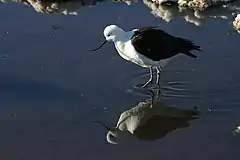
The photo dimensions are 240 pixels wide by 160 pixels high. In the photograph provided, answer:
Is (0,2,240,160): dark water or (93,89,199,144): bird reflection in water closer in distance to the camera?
(0,2,240,160): dark water

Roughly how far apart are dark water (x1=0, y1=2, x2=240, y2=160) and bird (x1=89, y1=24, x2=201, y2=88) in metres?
0.29

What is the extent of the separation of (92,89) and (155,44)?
75 cm

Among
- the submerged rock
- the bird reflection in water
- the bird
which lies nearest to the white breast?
the bird

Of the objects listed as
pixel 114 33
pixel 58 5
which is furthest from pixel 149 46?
pixel 58 5

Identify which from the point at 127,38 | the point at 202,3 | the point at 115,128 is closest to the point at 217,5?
the point at 202,3

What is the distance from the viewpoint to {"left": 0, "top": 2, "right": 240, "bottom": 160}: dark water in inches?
217

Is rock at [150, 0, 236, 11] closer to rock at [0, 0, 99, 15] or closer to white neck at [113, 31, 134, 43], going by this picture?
rock at [0, 0, 99, 15]

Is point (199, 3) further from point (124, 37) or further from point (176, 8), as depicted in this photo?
point (124, 37)

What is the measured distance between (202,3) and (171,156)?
3.92 metres

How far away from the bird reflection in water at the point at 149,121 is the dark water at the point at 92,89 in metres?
0.07

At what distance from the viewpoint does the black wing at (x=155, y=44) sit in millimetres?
6535

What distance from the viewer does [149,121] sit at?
6.10 metres

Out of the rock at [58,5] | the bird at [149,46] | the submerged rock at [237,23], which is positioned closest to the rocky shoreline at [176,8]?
the rock at [58,5]

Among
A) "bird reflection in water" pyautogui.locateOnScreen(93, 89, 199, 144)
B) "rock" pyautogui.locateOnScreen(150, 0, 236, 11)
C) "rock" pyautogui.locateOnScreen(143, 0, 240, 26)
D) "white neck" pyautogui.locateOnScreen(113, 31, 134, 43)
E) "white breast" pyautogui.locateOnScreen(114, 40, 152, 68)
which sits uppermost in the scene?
"white neck" pyautogui.locateOnScreen(113, 31, 134, 43)
